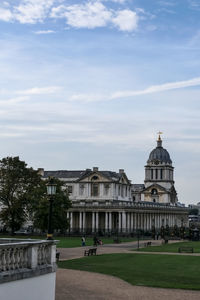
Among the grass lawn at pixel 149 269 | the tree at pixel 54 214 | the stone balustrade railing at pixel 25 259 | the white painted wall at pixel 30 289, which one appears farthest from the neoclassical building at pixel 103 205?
the white painted wall at pixel 30 289

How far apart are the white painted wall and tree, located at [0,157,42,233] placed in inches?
3000

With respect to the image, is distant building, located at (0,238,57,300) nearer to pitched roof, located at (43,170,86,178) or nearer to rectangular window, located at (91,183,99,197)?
rectangular window, located at (91,183,99,197)

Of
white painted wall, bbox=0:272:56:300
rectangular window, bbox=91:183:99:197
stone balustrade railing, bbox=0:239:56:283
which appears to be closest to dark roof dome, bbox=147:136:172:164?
rectangular window, bbox=91:183:99:197

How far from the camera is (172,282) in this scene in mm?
32188

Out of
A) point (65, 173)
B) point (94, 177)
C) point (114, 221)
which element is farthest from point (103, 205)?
point (65, 173)

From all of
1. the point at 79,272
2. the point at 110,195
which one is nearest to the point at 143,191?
the point at 110,195

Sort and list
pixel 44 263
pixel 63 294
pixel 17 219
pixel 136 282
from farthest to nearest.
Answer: pixel 17 219 → pixel 136 282 → pixel 63 294 → pixel 44 263

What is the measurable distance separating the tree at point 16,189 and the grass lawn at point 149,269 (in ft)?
157

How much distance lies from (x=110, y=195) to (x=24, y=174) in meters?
39.1

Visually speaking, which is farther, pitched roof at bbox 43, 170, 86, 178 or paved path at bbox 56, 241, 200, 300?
pitched roof at bbox 43, 170, 86, 178

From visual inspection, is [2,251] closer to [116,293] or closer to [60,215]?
[116,293]

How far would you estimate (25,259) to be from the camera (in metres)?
18.0

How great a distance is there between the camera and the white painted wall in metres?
16.2

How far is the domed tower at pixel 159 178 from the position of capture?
18312cm
